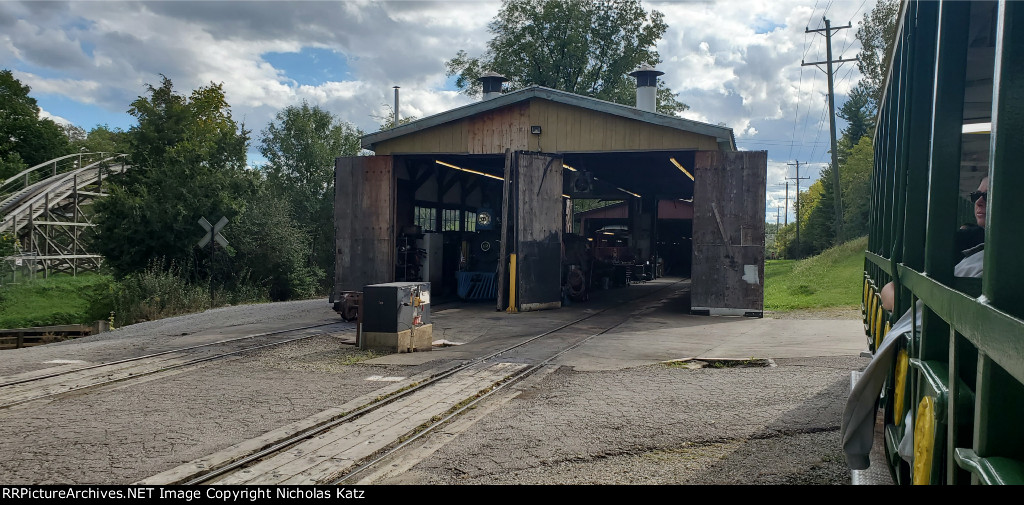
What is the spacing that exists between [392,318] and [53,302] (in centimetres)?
2161

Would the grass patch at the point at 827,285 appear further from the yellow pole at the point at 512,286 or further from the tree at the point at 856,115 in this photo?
the tree at the point at 856,115

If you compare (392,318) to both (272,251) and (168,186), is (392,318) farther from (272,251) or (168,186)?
(272,251)

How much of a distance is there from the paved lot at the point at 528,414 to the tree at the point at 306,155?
33.4 metres

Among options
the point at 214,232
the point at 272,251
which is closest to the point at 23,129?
the point at 272,251

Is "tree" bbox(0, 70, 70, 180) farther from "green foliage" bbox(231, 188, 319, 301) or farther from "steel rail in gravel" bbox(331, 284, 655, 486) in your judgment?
"steel rail in gravel" bbox(331, 284, 655, 486)

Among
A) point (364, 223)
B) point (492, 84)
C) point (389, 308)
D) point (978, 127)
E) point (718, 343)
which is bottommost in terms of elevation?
point (718, 343)

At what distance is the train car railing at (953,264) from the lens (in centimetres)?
178

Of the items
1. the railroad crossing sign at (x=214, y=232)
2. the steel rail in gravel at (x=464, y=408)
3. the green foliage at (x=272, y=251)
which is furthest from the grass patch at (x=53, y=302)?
the steel rail in gravel at (x=464, y=408)

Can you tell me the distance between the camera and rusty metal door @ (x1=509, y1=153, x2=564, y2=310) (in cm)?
1812

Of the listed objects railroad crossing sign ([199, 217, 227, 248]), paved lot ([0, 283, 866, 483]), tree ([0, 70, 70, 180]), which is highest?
tree ([0, 70, 70, 180])

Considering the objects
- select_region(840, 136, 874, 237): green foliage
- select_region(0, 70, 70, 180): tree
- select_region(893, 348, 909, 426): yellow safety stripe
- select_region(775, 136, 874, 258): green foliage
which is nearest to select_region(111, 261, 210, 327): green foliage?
select_region(893, 348, 909, 426): yellow safety stripe

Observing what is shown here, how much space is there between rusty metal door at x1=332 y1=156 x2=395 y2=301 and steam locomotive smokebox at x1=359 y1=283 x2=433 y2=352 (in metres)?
7.34

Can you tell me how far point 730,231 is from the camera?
17172 millimetres
